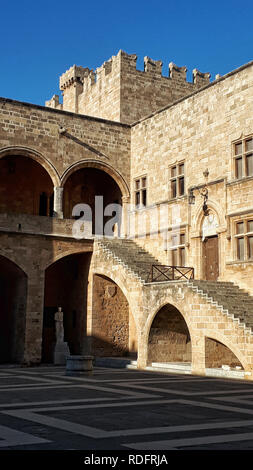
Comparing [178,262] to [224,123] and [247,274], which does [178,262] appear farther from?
[224,123]

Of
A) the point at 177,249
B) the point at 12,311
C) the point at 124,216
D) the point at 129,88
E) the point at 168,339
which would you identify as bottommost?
the point at 168,339

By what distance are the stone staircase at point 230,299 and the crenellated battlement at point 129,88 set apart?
11561 millimetres

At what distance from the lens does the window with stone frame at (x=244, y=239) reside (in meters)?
17.2

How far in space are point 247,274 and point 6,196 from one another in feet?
39.1

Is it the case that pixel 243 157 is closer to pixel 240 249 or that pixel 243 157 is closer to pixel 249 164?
pixel 249 164

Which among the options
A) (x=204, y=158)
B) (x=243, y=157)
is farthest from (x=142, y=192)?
(x=243, y=157)

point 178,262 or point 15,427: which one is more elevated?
point 178,262

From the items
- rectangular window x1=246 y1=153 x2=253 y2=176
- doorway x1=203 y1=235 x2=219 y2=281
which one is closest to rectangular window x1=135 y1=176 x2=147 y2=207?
doorway x1=203 y1=235 x2=219 y2=281

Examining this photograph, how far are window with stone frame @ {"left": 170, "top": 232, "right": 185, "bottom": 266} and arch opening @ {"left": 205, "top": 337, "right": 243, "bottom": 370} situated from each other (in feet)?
16.6

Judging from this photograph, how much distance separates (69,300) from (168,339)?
709 centimetres

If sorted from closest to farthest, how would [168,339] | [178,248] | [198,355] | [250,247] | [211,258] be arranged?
1. [198,355]
2. [250,247]
3. [168,339]
4. [211,258]
5. [178,248]

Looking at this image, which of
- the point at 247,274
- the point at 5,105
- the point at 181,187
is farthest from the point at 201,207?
the point at 5,105

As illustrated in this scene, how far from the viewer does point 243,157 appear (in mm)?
17703

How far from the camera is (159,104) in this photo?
89.8 feet
